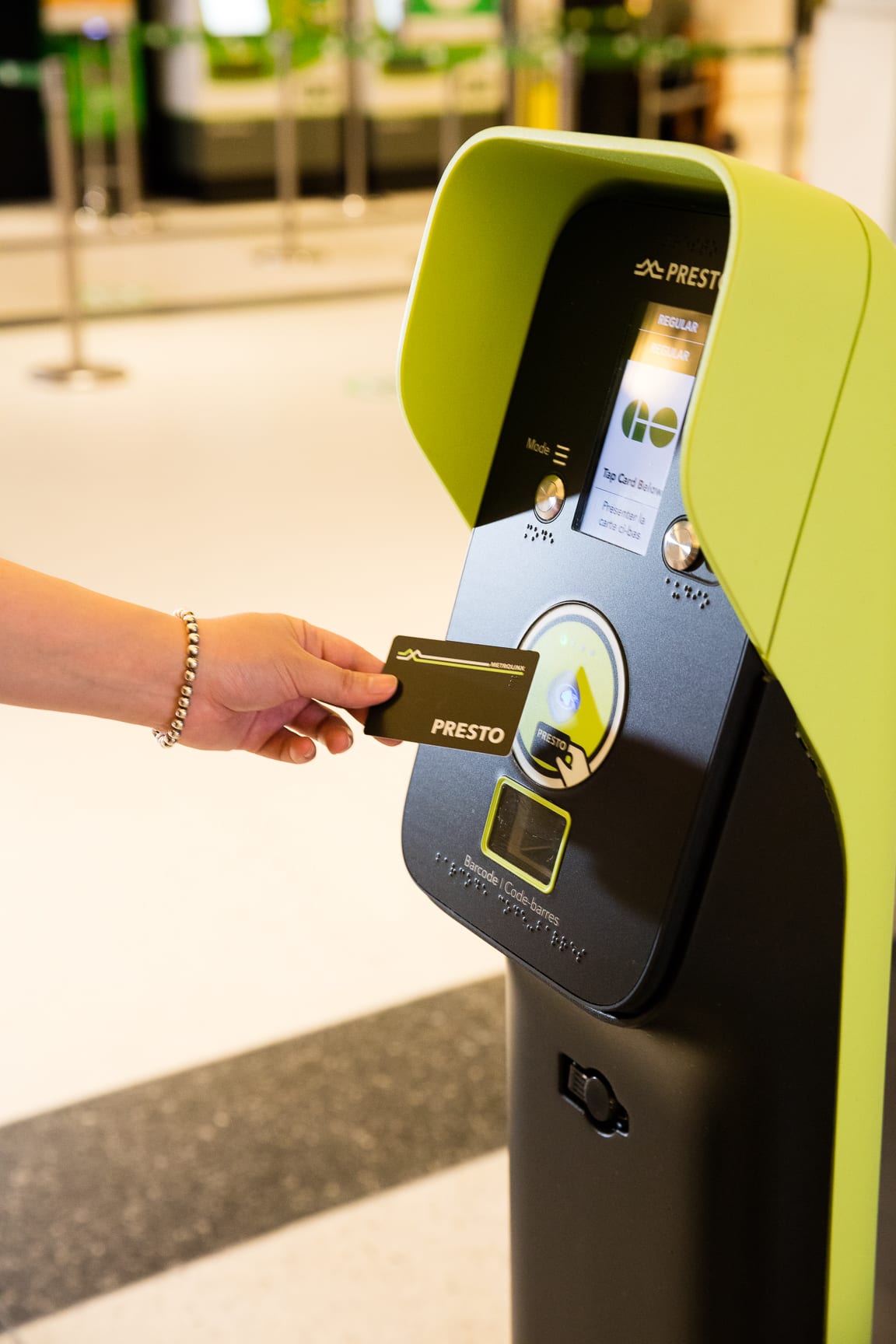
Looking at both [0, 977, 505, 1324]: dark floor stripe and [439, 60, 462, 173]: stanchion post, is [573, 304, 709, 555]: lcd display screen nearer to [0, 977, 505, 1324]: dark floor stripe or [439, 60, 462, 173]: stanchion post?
[0, 977, 505, 1324]: dark floor stripe

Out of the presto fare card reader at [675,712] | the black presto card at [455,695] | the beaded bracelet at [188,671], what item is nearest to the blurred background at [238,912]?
the presto fare card reader at [675,712]

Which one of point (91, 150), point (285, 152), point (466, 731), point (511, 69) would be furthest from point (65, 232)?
point (511, 69)

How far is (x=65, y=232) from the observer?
5211 millimetres

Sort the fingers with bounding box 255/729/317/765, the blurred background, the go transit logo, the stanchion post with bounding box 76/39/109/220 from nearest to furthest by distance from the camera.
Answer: the go transit logo, the fingers with bounding box 255/729/317/765, the blurred background, the stanchion post with bounding box 76/39/109/220

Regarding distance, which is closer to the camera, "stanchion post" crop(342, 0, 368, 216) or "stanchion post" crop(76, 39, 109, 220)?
"stanchion post" crop(76, 39, 109, 220)

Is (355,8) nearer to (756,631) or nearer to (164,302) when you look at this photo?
(164,302)

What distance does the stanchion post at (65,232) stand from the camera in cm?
506

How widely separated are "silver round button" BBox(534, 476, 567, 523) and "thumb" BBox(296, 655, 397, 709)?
0.47 ft

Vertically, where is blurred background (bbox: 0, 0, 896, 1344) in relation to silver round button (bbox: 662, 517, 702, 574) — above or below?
below

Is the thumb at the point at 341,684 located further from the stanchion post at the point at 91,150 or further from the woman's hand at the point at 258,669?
the stanchion post at the point at 91,150

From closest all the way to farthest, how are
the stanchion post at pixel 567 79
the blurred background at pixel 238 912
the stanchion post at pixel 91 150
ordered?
1. the blurred background at pixel 238 912
2. the stanchion post at pixel 567 79
3. the stanchion post at pixel 91 150

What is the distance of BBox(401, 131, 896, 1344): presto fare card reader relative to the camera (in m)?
0.77

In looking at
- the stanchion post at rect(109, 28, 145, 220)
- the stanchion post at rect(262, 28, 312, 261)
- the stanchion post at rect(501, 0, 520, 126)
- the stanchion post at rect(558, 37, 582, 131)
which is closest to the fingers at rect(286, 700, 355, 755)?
the stanchion post at rect(558, 37, 582, 131)

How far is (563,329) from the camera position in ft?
3.17
